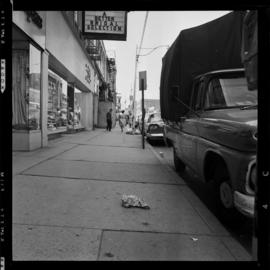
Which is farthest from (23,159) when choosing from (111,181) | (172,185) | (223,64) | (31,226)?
(223,64)

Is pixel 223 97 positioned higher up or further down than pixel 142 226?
higher up

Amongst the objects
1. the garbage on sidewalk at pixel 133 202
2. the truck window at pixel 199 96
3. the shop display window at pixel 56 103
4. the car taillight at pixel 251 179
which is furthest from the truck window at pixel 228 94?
the shop display window at pixel 56 103

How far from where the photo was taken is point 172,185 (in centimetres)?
606

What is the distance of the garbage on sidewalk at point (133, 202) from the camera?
15.0 ft

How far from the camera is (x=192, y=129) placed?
208 inches

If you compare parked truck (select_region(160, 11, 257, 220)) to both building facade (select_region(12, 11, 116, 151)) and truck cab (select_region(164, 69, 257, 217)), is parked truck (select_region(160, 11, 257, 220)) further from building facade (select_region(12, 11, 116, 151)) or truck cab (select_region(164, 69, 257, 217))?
building facade (select_region(12, 11, 116, 151))

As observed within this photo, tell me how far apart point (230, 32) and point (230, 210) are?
3.15 meters

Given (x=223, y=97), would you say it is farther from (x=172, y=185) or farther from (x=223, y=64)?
(x=172, y=185)

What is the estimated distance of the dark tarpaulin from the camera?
5551mm

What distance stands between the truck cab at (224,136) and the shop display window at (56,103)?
8.45 metres

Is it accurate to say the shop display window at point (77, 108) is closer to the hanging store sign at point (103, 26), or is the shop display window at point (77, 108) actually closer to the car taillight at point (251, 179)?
the hanging store sign at point (103, 26)

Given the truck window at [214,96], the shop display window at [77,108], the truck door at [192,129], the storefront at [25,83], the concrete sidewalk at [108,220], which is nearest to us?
the concrete sidewalk at [108,220]

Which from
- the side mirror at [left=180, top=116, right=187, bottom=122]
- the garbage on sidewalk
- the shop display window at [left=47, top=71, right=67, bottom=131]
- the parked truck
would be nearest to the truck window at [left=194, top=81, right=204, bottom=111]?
the parked truck

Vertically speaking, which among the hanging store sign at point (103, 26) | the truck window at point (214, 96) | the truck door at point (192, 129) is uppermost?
the hanging store sign at point (103, 26)
